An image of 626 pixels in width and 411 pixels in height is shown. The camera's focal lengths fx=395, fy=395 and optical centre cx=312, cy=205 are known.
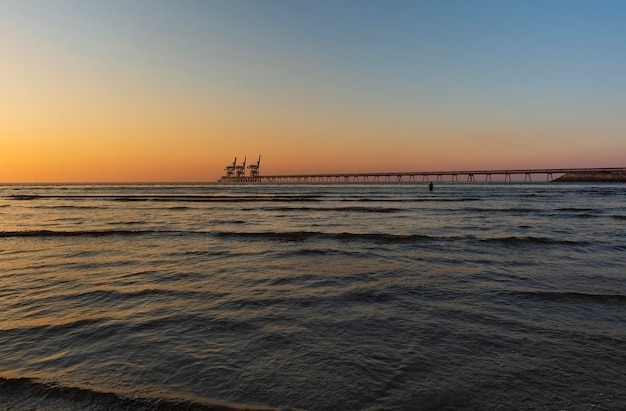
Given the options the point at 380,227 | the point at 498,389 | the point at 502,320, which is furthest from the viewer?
the point at 380,227

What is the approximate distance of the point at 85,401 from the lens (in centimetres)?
390

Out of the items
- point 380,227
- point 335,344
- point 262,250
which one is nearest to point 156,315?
point 335,344

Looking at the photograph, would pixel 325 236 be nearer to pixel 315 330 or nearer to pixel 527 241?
pixel 527 241

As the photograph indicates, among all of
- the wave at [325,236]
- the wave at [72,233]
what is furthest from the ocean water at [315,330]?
the wave at [72,233]

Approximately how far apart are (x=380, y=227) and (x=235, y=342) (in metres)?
16.7

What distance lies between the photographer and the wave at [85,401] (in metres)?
3.81

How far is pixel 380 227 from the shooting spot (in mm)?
21531

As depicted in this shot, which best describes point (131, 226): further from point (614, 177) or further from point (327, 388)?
point (614, 177)

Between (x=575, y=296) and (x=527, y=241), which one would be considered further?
(x=527, y=241)

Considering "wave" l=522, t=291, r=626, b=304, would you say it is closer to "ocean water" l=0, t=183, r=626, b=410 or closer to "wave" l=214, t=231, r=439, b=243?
"ocean water" l=0, t=183, r=626, b=410

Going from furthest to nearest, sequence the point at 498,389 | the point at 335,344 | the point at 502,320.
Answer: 1. the point at 502,320
2. the point at 335,344
3. the point at 498,389

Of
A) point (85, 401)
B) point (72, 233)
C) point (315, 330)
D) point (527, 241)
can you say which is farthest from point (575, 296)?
point (72, 233)

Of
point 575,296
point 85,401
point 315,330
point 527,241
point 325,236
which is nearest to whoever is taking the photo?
point 85,401

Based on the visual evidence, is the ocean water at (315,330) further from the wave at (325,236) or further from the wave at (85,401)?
the wave at (325,236)
